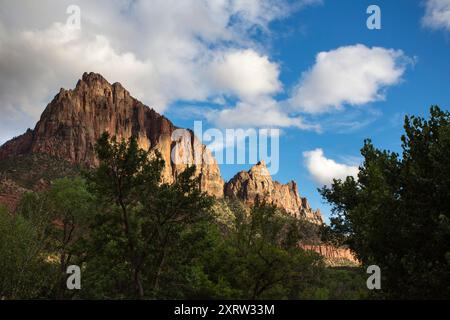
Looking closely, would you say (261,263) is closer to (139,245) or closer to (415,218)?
(139,245)

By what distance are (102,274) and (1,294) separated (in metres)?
7.63

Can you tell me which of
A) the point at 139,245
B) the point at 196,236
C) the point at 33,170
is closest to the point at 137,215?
the point at 139,245

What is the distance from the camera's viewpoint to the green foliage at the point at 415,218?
19.6m

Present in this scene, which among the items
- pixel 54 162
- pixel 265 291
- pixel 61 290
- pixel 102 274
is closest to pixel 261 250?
pixel 265 291

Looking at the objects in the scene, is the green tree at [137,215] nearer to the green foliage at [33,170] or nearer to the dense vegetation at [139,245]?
the dense vegetation at [139,245]

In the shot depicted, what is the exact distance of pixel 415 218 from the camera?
21.2 metres

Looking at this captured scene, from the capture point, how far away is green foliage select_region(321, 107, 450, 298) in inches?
773

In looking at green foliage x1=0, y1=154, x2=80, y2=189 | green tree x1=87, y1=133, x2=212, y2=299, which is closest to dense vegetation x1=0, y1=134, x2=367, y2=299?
green tree x1=87, y1=133, x2=212, y2=299

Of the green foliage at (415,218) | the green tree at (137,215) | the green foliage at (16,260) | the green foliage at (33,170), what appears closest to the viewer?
the green foliage at (415,218)

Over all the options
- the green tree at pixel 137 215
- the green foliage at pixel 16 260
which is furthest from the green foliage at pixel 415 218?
the green foliage at pixel 16 260

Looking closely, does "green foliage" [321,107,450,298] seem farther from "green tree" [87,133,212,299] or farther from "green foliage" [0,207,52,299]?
"green foliage" [0,207,52,299]
